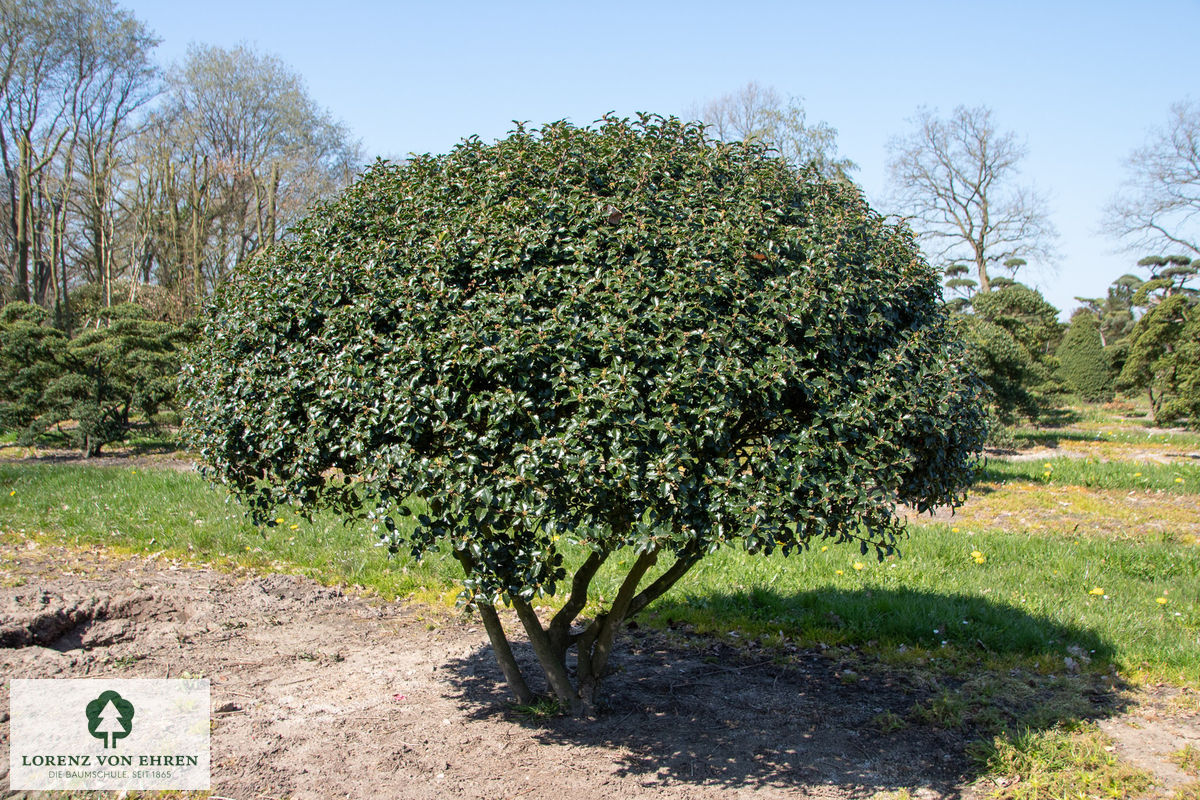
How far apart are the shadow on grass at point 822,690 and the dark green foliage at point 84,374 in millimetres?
10931

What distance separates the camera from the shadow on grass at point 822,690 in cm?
398

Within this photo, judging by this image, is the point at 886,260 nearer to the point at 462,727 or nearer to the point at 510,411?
the point at 510,411

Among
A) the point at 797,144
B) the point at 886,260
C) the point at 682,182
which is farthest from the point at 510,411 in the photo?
the point at 797,144

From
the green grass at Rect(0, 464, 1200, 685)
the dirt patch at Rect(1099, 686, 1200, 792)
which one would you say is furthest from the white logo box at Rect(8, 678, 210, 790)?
the dirt patch at Rect(1099, 686, 1200, 792)

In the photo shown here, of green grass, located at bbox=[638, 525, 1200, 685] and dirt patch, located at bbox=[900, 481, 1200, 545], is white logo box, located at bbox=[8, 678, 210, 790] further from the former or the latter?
dirt patch, located at bbox=[900, 481, 1200, 545]

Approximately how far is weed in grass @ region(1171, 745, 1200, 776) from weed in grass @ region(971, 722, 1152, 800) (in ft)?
0.87

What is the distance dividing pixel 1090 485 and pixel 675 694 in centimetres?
916

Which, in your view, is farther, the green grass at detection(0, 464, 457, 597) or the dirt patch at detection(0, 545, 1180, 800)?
the green grass at detection(0, 464, 457, 597)

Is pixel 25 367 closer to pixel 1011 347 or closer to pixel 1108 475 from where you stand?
pixel 1108 475

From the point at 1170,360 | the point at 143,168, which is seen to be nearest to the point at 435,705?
the point at 1170,360

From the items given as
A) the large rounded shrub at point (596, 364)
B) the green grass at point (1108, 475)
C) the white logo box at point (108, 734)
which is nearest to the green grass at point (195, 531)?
the white logo box at point (108, 734)

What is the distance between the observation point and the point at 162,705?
4348 millimetres

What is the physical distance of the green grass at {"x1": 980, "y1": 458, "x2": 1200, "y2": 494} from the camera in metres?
10.8

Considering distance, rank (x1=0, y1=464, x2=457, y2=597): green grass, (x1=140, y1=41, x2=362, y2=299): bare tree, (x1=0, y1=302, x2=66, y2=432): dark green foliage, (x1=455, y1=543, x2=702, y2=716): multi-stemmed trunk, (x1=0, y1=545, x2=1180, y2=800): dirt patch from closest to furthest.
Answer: (x1=0, y1=545, x2=1180, y2=800): dirt patch < (x1=455, y1=543, x2=702, y2=716): multi-stemmed trunk < (x1=0, y1=464, x2=457, y2=597): green grass < (x1=0, y1=302, x2=66, y2=432): dark green foliage < (x1=140, y1=41, x2=362, y2=299): bare tree
